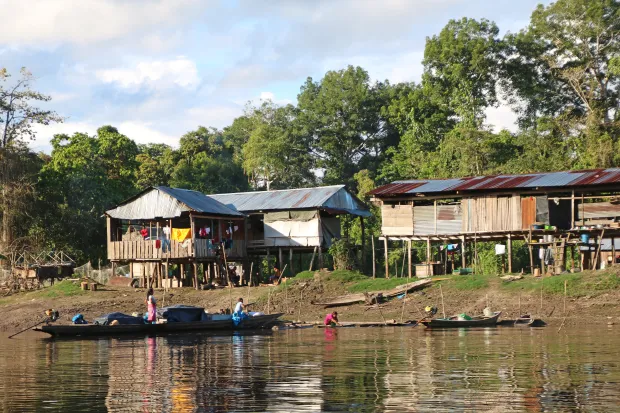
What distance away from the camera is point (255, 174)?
66938 mm

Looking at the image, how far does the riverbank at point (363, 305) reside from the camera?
34.4m

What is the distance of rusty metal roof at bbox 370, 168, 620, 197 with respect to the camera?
128 ft

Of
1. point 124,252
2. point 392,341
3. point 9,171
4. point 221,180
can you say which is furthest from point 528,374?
point 221,180

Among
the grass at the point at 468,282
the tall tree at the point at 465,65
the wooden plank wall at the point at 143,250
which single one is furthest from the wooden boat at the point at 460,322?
the tall tree at the point at 465,65

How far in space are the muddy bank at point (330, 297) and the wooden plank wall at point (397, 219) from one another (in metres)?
4.13

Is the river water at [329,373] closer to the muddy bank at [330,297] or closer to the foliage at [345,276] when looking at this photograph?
the muddy bank at [330,297]

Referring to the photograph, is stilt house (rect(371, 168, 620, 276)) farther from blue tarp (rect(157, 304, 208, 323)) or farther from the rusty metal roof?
blue tarp (rect(157, 304, 208, 323))

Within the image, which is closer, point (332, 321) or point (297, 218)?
point (332, 321)

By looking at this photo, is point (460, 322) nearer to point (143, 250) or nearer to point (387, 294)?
point (387, 294)

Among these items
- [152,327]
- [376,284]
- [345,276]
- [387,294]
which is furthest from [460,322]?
[152,327]

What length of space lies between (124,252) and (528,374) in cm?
3037

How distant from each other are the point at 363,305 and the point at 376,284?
1.72 meters

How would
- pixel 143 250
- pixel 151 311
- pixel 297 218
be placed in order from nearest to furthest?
1. pixel 151 311
2. pixel 143 250
3. pixel 297 218

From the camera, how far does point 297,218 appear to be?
4725 centimetres
